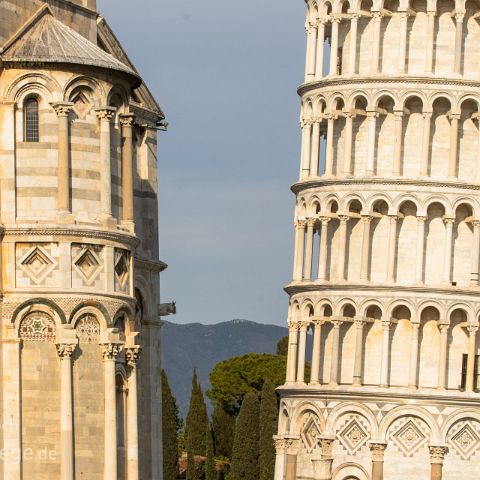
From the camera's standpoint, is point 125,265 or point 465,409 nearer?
point 125,265

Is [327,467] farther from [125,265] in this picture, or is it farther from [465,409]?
[125,265]

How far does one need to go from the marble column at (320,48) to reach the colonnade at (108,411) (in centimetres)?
4824

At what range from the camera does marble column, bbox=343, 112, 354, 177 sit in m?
95.9

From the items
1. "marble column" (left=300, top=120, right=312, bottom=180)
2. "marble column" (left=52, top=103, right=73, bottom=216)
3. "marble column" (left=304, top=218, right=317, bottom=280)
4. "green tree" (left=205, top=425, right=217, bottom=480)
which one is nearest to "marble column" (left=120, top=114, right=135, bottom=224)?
"marble column" (left=52, top=103, right=73, bottom=216)

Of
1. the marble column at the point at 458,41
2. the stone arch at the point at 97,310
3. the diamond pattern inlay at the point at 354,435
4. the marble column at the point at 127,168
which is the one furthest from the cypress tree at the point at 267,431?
the stone arch at the point at 97,310

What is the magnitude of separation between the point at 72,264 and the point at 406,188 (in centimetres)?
4656

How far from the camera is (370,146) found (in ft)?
314

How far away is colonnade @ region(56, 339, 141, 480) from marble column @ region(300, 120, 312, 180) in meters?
47.2

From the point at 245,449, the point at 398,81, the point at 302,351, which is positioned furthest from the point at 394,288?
the point at 245,449

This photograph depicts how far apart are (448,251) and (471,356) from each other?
476 centimetres

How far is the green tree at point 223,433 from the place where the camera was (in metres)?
138

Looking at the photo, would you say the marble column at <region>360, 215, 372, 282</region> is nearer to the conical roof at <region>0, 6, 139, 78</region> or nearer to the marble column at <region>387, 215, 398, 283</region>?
the marble column at <region>387, 215, 398, 283</region>

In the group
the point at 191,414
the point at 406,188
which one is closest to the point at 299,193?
Answer: the point at 406,188

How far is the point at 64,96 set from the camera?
5034 cm
